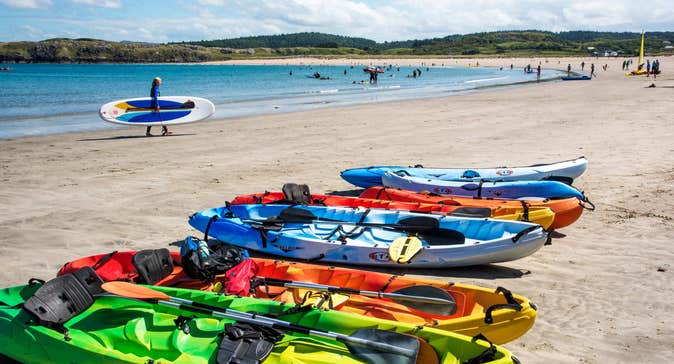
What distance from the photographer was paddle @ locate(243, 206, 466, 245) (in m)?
7.79

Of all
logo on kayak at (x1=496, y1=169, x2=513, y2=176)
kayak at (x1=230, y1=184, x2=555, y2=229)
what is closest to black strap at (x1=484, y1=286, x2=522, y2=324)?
kayak at (x1=230, y1=184, x2=555, y2=229)

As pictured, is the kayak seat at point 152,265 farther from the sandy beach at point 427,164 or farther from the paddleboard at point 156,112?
the paddleboard at point 156,112

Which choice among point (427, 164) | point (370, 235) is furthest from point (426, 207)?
point (427, 164)

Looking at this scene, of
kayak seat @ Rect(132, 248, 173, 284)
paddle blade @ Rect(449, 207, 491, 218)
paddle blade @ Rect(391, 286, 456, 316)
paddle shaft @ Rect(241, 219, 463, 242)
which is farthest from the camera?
paddle blade @ Rect(449, 207, 491, 218)

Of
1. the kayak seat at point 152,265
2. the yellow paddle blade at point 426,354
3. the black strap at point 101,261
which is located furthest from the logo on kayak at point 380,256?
the black strap at point 101,261

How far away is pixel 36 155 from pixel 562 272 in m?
13.9

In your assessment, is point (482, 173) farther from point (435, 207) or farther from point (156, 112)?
point (156, 112)

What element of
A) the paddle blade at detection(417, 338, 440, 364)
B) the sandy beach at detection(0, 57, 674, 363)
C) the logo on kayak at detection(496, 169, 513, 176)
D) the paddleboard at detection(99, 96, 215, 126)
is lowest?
the sandy beach at detection(0, 57, 674, 363)

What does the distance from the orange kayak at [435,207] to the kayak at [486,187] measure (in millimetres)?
1114

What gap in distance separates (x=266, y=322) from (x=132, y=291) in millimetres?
1397

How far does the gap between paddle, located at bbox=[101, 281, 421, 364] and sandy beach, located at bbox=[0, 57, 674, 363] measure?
4.85ft

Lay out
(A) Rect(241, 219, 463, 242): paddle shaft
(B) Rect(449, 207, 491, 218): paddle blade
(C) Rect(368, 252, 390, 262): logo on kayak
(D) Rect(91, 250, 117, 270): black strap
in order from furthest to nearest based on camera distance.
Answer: (B) Rect(449, 207, 491, 218): paddle blade → (A) Rect(241, 219, 463, 242): paddle shaft → (C) Rect(368, 252, 390, 262): logo on kayak → (D) Rect(91, 250, 117, 270): black strap

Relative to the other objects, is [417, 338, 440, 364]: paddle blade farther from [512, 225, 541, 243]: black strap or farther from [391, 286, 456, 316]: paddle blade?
[512, 225, 541, 243]: black strap

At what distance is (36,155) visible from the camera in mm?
15781
